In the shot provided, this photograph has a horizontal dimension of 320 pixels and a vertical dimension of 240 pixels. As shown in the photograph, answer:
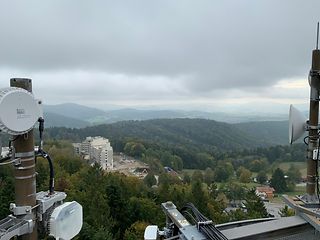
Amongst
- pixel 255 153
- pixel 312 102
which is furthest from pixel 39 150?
pixel 255 153

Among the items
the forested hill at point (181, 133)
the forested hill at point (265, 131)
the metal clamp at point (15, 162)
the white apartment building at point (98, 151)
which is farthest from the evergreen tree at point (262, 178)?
the forested hill at point (265, 131)

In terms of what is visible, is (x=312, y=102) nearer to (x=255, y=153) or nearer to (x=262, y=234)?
(x=262, y=234)

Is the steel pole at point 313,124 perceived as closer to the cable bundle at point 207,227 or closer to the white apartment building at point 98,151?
the cable bundle at point 207,227

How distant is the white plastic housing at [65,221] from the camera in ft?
10.8

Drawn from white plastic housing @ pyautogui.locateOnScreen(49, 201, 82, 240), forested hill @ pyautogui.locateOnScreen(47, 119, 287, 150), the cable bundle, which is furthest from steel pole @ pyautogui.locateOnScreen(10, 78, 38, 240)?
forested hill @ pyautogui.locateOnScreen(47, 119, 287, 150)

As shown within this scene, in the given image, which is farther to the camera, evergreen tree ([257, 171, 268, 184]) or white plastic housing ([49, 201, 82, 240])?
evergreen tree ([257, 171, 268, 184])

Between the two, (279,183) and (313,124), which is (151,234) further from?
(279,183)

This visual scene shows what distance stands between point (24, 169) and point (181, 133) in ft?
454

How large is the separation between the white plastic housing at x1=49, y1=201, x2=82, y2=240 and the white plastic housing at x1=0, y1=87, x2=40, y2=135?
0.93 metres

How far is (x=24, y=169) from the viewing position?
3111 mm

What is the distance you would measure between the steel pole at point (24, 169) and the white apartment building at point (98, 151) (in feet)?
223

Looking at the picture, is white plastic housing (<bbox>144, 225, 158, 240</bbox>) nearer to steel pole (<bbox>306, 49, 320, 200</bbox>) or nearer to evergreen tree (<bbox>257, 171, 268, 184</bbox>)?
steel pole (<bbox>306, 49, 320, 200</bbox>)

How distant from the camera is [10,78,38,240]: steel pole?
10.2 feet

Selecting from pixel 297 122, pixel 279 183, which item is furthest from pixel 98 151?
pixel 297 122
